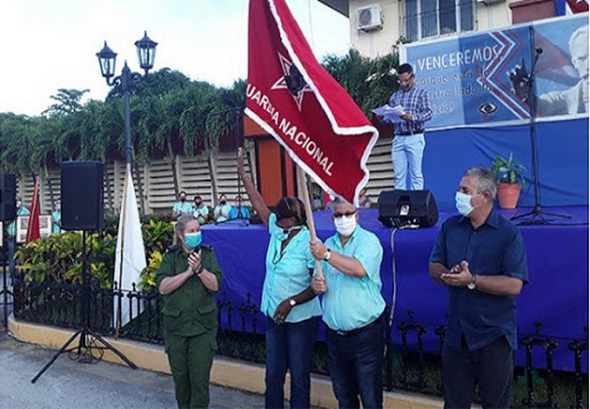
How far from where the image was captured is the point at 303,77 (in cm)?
332

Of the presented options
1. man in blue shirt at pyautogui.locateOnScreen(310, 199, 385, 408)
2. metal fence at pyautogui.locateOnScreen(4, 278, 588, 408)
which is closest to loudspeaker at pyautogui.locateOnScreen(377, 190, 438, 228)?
metal fence at pyautogui.locateOnScreen(4, 278, 588, 408)

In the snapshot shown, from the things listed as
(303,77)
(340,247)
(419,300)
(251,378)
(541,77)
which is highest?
(541,77)

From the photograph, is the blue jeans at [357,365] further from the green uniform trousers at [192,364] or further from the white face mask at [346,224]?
the green uniform trousers at [192,364]

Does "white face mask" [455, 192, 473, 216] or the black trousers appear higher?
"white face mask" [455, 192, 473, 216]

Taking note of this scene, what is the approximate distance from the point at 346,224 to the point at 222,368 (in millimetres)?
2663

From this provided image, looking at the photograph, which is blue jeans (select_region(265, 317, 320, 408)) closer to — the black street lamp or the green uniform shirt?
the green uniform shirt

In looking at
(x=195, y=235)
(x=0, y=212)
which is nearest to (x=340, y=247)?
(x=195, y=235)

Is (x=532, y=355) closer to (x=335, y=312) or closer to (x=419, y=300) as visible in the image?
(x=419, y=300)

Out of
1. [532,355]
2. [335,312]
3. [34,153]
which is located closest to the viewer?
[335,312]

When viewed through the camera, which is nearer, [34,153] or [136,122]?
[136,122]

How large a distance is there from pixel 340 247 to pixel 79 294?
14.9ft

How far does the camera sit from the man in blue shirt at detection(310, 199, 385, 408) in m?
3.64

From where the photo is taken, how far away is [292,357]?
4.03m

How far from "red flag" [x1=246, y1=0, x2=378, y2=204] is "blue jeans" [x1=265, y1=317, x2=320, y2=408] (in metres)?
1.14
